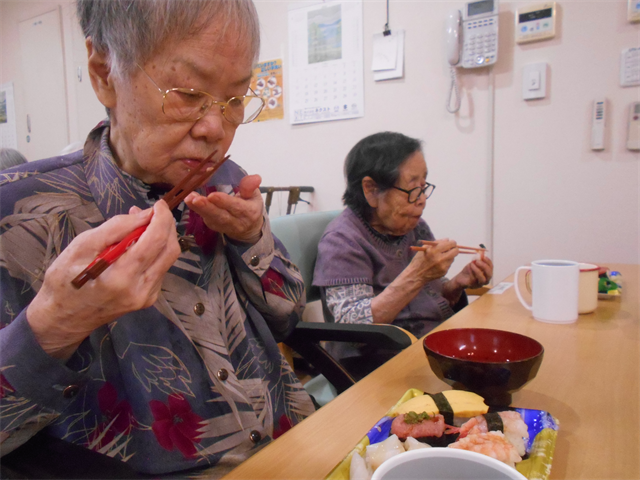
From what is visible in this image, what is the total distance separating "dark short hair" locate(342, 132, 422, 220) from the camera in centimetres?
165

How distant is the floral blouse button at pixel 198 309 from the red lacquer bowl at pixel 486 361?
0.41 meters

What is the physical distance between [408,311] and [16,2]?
4.35 meters

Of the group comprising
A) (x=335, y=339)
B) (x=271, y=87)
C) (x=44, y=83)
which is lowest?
(x=335, y=339)

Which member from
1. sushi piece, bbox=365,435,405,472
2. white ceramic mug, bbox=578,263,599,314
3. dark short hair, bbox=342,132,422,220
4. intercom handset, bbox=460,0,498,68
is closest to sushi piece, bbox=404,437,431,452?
sushi piece, bbox=365,435,405,472

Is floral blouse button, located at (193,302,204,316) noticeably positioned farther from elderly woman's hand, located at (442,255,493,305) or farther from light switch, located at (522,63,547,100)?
light switch, located at (522,63,547,100)

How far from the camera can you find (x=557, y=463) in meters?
0.51

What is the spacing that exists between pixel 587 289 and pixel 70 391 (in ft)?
3.47

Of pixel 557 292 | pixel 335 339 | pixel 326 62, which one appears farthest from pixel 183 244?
pixel 326 62

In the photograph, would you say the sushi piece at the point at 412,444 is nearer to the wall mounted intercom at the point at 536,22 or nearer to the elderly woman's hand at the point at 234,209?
the elderly woman's hand at the point at 234,209

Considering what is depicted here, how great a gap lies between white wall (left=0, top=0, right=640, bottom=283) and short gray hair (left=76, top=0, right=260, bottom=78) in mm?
1672

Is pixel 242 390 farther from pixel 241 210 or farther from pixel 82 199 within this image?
pixel 82 199

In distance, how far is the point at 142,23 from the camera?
71cm

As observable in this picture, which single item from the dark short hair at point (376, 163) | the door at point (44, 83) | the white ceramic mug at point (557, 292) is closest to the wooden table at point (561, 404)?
the white ceramic mug at point (557, 292)

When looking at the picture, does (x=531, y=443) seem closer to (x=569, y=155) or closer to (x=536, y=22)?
(x=569, y=155)
